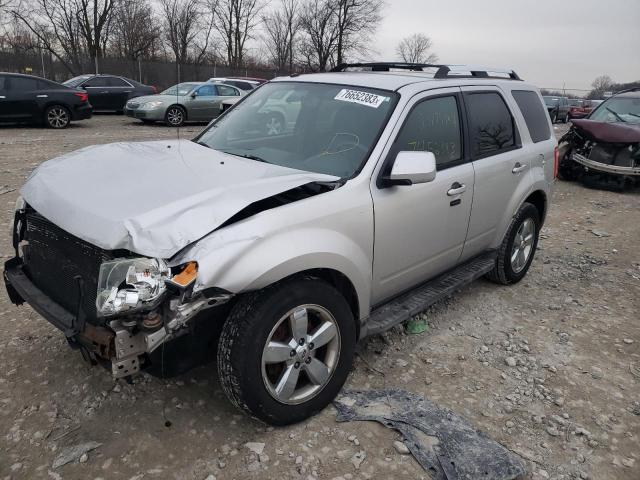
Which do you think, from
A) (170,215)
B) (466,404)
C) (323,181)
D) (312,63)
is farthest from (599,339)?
(312,63)

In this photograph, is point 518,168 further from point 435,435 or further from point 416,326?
point 435,435

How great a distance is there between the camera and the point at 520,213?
4492 millimetres

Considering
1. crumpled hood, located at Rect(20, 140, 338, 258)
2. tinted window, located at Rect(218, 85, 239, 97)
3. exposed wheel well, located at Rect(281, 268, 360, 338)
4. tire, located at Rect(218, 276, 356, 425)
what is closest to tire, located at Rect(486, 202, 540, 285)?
exposed wheel well, located at Rect(281, 268, 360, 338)

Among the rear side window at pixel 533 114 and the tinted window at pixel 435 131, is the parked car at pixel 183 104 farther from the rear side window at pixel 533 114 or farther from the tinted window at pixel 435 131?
the tinted window at pixel 435 131

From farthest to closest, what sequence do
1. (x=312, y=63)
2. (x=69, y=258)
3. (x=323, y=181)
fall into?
1. (x=312, y=63)
2. (x=323, y=181)
3. (x=69, y=258)

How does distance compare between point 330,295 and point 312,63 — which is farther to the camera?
point 312,63

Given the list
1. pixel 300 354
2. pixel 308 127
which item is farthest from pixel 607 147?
pixel 300 354

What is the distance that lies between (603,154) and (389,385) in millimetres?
8348

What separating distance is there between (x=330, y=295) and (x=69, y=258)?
4.36 feet

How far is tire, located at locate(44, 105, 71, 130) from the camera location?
43.7 feet

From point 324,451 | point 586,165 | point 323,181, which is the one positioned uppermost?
point 323,181

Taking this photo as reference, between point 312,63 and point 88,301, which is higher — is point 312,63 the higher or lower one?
the higher one

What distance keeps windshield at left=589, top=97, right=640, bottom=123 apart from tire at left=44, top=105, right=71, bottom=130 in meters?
12.8

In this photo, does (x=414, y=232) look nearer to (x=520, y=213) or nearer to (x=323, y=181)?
(x=323, y=181)
